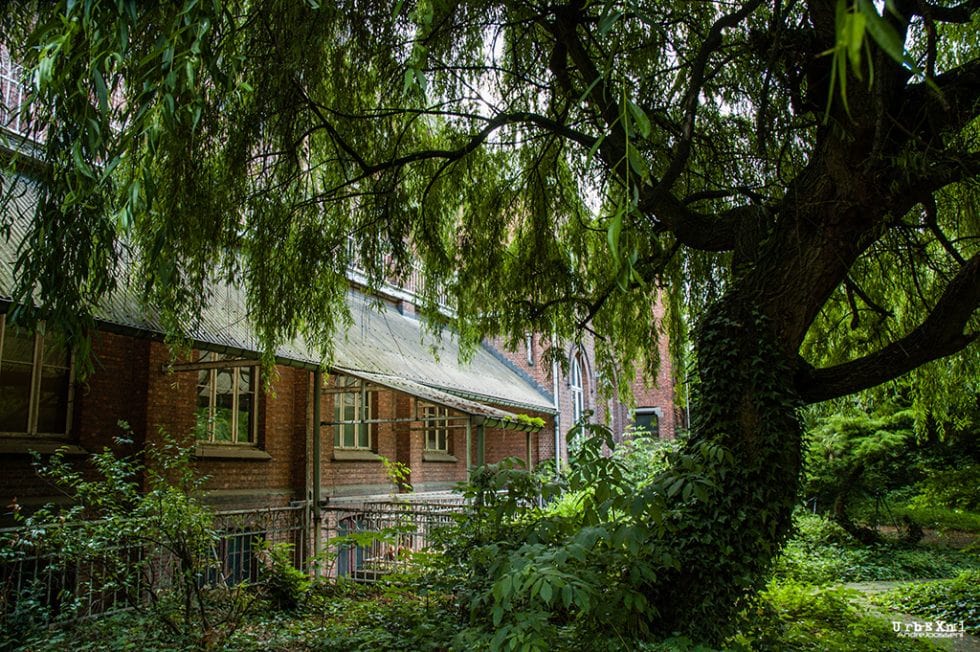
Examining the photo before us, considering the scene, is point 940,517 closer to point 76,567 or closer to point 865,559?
point 865,559

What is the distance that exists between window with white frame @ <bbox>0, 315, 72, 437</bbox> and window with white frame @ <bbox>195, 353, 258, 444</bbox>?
75.1 inches

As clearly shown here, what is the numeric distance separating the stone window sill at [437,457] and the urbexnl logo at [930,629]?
10484 mm

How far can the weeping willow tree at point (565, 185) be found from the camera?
3898mm

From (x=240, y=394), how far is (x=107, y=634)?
18.9 feet

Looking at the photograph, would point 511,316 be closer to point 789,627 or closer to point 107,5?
point 789,627

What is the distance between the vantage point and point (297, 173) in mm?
6688

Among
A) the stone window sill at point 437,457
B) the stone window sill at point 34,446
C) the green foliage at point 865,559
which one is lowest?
the green foliage at point 865,559

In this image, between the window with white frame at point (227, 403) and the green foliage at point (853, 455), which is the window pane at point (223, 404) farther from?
the green foliage at point (853, 455)

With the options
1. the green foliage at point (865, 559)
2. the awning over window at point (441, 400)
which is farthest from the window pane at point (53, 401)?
the green foliage at point (865, 559)

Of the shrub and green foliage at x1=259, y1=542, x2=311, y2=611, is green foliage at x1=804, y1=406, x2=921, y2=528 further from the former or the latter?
green foliage at x1=259, y1=542, x2=311, y2=611

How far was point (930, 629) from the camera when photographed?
824 cm

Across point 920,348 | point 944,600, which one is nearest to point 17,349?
point 920,348

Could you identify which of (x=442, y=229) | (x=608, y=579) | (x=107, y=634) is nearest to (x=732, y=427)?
(x=608, y=579)

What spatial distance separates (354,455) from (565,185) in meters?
8.05
